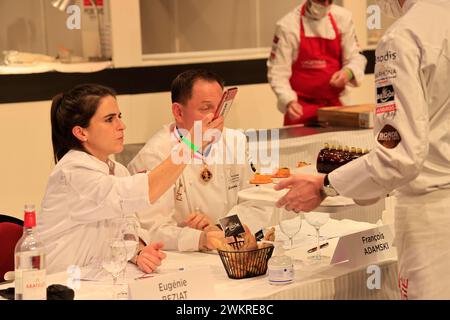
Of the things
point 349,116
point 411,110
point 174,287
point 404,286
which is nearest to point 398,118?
point 411,110

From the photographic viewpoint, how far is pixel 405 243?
8.09 ft

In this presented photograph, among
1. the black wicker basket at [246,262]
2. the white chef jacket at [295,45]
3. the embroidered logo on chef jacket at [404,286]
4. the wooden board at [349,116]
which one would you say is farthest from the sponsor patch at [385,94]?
the white chef jacket at [295,45]

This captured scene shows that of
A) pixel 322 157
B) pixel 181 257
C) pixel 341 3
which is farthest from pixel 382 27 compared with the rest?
pixel 181 257

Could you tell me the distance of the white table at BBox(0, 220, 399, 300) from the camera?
257 cm

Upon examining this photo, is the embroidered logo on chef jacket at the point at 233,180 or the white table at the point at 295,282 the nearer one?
the white table at the point at 295,282

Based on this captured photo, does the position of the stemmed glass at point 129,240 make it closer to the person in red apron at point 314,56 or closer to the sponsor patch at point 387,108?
the sponsor patch at point 387,108

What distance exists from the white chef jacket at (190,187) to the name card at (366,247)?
2.28 ft

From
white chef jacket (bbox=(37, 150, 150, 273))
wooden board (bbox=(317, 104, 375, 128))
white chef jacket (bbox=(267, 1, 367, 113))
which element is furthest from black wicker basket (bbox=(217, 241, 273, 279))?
white chef jacket (bbox=(267, 1, 367, 113))

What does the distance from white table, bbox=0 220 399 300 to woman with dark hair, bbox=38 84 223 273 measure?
12 cm

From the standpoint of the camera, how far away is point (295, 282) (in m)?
2.65

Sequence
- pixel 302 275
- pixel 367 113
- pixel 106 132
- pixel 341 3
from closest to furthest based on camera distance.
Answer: pixel 302 275 → pixel 106 132 → pixel 367 113 → pixel 341 3

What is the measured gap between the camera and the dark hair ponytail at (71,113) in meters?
2.94
